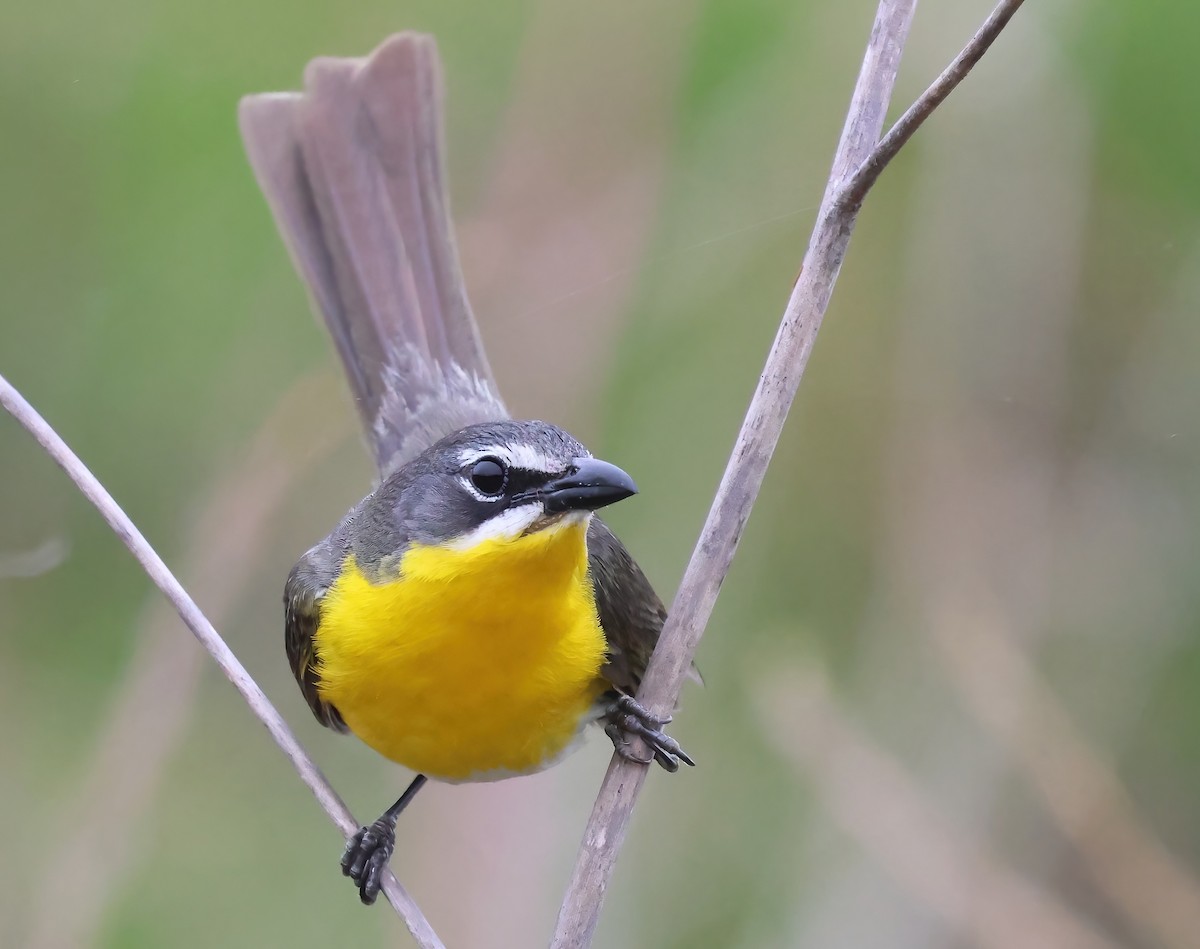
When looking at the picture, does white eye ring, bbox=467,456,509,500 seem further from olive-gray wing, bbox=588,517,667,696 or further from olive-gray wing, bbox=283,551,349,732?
olive-gray wing, bbox=283,551,349,732

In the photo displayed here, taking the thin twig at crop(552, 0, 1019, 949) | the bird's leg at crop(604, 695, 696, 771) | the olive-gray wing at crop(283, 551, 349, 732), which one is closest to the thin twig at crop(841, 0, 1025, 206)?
the thin twig at crop(552, 0, 1019, 949)

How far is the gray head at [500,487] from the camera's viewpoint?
11.3 ft

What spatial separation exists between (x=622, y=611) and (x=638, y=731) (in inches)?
18.2

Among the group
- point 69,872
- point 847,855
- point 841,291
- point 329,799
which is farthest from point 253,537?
point 841,291

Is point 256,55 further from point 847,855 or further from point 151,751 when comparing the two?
point 847,855

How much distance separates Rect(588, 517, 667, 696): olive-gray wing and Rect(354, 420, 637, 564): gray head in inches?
19.8

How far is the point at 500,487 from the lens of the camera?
3586 millimetres

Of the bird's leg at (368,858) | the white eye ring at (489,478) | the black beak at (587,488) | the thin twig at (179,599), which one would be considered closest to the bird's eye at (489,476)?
the white eye ring at (489,478)

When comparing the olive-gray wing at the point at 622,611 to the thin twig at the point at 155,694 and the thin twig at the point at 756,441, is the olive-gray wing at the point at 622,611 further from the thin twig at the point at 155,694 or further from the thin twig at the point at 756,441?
the thin twig at the point at 155,694

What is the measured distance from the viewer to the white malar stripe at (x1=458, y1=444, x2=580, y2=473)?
3506mm

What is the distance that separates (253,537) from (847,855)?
2.39 m

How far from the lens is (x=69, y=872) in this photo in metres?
4.70

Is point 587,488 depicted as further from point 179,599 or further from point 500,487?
point 179,599

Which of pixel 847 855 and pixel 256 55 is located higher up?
pixel 256 55
